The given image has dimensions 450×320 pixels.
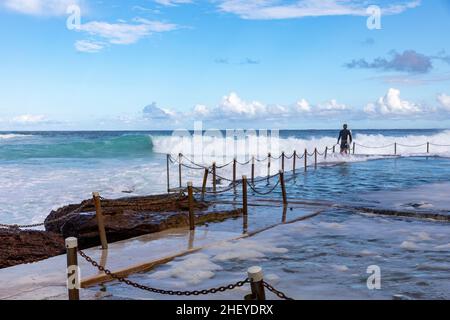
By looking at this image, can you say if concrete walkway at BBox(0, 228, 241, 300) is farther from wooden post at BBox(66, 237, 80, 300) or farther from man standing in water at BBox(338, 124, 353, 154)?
man standing in water at BBox(338, 124, 353, 154)

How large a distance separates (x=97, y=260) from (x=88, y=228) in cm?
221

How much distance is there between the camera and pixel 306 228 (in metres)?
10.2

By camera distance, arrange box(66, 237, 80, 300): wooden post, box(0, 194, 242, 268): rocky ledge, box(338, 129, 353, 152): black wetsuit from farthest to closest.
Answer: box(338, 129, 353, 152): black wetsuit, box(0, 194, 242, 268): rocky ledge, box(66, 237, 80, 300): wooden post

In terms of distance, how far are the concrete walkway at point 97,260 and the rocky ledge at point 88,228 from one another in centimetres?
50

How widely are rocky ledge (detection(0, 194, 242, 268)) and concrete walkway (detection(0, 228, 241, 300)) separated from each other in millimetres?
504

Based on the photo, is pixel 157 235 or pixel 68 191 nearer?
pixel 157 235

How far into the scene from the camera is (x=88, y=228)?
31.0 ft

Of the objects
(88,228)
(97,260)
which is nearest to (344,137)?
(88,228)

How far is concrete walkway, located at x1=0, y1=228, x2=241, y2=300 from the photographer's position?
5762 millimetres

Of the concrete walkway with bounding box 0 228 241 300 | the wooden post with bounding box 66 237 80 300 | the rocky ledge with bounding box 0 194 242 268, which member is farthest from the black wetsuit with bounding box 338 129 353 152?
the wooden post with bounding box 66 237 80 300

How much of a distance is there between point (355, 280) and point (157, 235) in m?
4.19
